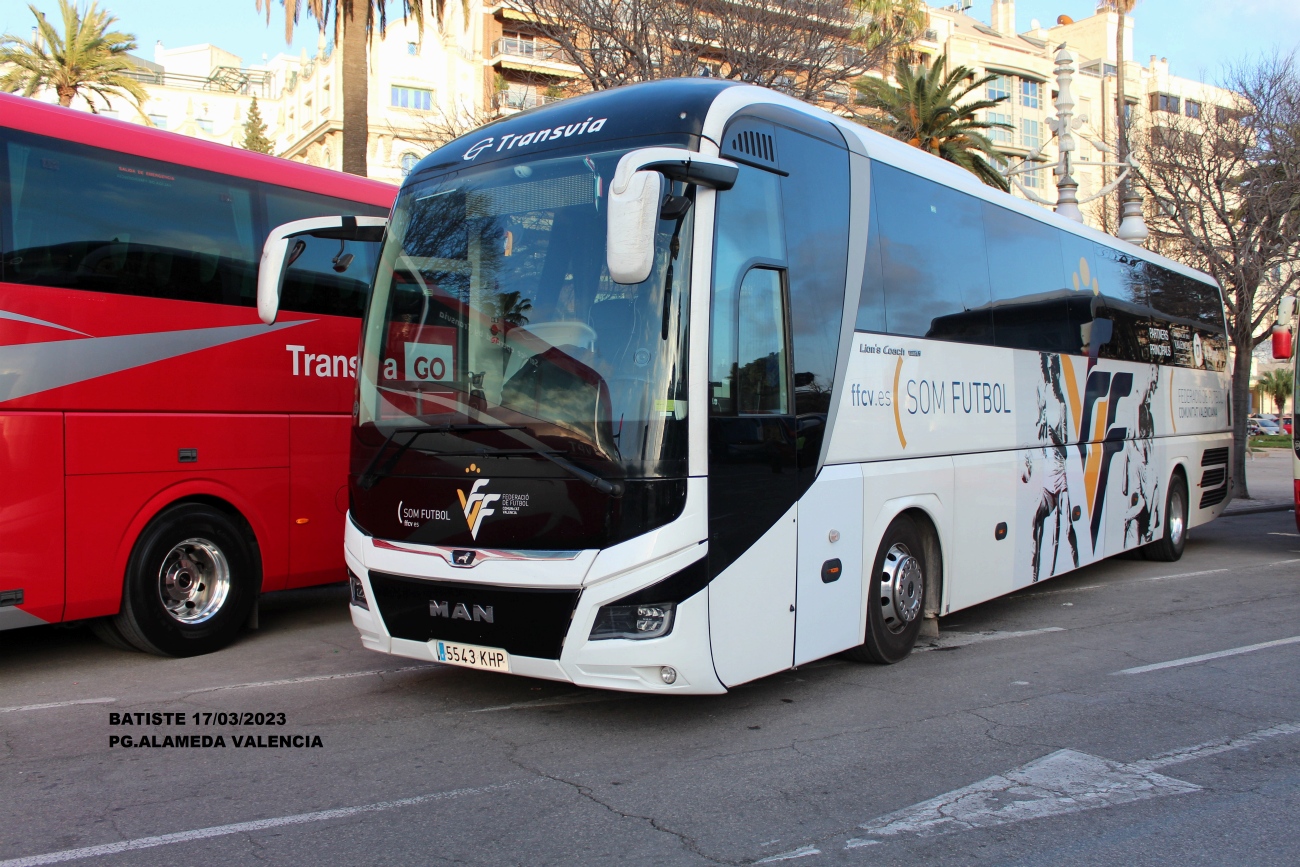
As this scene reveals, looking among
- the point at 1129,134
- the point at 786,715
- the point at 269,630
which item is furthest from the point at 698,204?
the point at 1129,134

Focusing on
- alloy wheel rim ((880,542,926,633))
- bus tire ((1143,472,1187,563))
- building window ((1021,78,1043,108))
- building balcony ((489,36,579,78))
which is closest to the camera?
alloy wheel rim ((880,542,926,633))

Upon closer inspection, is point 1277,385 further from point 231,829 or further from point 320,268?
point 231,829

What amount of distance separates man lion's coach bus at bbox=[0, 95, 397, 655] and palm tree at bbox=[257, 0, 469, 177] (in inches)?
366

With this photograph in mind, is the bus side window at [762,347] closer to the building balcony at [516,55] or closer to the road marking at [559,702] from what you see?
the road marking at [559,702]

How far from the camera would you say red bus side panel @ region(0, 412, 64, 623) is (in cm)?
659

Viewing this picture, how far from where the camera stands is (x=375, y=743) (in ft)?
18.2

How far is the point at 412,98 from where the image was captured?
50.3m

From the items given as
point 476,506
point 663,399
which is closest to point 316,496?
point 476,506

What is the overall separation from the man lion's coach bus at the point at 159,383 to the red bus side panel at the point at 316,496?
0.05ft

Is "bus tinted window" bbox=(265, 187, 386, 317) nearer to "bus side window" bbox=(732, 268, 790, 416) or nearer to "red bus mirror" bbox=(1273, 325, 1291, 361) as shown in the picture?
"bus side window" bbox=(732, 268, 790, 416)

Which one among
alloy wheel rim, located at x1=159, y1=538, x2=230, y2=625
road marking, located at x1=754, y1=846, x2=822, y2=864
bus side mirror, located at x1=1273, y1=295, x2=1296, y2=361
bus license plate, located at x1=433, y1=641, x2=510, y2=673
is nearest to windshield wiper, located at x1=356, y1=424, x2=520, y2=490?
bus license plate, located at x1=433, y1=641, x2=510, y2=673

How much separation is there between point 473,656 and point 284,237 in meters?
3.10

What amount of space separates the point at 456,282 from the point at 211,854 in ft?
10.2

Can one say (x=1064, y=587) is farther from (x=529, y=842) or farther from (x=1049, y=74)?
(x=1049, y=74)
